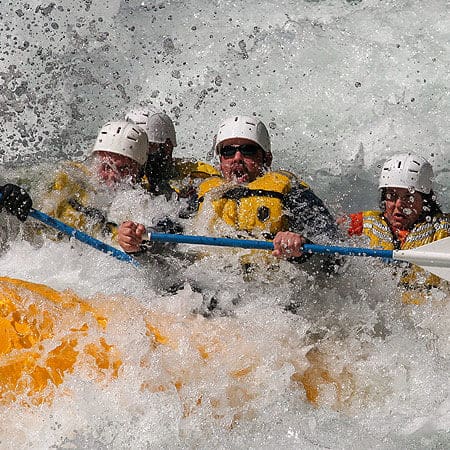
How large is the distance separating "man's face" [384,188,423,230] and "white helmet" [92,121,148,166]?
1562 millimetres

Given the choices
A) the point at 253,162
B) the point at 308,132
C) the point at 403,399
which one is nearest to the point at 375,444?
the point at 403,399

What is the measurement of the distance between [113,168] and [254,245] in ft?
4.19

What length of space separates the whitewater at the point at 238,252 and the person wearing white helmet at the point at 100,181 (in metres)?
0.15

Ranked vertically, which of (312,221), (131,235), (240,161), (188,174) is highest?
(188,174)

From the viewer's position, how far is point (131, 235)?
452cm

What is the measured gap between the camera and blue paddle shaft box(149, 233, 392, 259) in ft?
14.6

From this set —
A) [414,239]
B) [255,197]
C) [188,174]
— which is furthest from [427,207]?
[188,174]

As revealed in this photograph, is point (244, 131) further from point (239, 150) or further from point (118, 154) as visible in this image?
point (118, 154)

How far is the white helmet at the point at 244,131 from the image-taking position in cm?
514

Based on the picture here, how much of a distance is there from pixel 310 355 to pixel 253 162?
4.56 ft

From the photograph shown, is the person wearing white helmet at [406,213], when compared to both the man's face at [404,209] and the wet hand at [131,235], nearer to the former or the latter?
the man's face at [404,209]

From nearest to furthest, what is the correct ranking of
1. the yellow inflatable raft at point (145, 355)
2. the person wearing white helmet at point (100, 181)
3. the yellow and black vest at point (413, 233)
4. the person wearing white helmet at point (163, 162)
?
1. the yellow inflatable raft at point (145, 355)
2. the yellow and black vest at point (413, 233)
3. the person wearing white helmet at point (100, 181)
4. the person wearing white helmet at point (163, 162)

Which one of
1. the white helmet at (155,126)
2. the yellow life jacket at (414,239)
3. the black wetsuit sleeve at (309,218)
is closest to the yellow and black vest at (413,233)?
the yellow life jacket at (414,239)

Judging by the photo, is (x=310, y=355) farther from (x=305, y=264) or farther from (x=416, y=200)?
(x=416, y=200)
